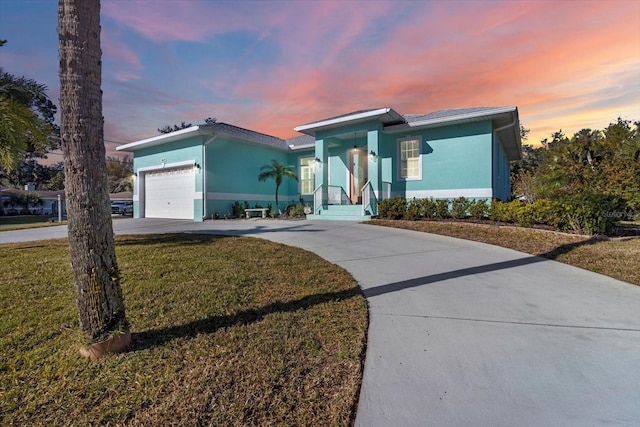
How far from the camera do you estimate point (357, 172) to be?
49.2 ft

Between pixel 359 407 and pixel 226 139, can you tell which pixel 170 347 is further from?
pixel 226 139

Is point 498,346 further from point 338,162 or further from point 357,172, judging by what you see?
point 338,162

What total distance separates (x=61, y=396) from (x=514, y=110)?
13089mm

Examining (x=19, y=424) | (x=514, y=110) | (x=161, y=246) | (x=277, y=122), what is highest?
(x=277, y=122)

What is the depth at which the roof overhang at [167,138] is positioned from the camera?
46.1 ft

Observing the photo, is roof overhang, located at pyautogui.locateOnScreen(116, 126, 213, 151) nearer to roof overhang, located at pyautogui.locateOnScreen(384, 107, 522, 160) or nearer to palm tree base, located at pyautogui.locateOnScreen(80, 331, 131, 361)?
roof overhang, located at pyautogui.locateOnScreen(384, 107, 522, 160)

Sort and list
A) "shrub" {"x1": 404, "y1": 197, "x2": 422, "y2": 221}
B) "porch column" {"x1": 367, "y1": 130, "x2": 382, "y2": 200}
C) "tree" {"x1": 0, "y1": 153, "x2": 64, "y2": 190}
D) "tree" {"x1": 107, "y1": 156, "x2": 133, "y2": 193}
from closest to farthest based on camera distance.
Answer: "shrub" {"x1": 404, "y1": 197, "x2": 422, "y2": 221} < "porch column" {"x1": 367, "y1": 130, "x2": 382, "y2": 200} < "tree" {"x1": 0, "y1": 153, "x2": 64, "y2": 190} < "tree" {"x1": 107, "y1": 156, "x2": 133, "y2": 193}

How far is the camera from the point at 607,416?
76.0 inches

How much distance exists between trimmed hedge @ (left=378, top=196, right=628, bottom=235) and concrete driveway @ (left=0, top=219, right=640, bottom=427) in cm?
355

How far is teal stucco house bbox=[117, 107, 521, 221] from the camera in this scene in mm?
12047

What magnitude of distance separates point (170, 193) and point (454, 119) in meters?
13.9

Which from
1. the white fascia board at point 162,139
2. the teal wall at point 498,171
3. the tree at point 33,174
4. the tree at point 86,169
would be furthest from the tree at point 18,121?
the tree at point 33,174

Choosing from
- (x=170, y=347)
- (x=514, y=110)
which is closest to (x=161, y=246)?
(x=170, y=347)

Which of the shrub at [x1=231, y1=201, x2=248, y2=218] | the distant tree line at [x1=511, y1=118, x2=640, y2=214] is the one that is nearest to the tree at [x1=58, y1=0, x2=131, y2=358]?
the distant tree line at [x1=511, y1=118, x2=640, y2=214]
